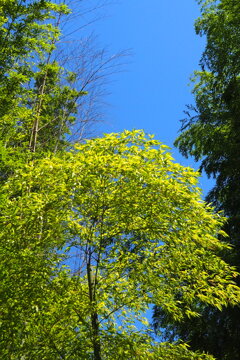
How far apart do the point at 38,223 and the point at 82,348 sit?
1.47 meters

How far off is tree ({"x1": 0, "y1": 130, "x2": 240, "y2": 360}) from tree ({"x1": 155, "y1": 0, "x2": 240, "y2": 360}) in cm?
355

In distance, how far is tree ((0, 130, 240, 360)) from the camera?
3.92 m

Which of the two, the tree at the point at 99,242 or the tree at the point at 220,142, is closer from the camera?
the tree at the point at 99,242

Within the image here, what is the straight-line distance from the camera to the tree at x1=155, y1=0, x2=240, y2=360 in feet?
24.8

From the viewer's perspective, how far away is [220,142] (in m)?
9.80

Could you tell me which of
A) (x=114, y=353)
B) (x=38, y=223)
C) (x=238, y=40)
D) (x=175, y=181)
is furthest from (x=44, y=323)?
(x=238, y=40)

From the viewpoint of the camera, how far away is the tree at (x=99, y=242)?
392cm

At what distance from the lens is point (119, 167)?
4148 millimetres

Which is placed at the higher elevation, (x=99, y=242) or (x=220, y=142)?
(x=220, y=142)

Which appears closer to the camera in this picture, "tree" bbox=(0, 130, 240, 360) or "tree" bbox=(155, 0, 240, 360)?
"tree" bbox=(0, 130, 240, 360)

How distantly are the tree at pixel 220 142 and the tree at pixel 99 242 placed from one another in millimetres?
3547

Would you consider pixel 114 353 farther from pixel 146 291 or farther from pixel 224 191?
pixel 224 191

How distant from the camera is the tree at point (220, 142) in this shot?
7.57 metres

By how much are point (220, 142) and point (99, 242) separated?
6.37m
